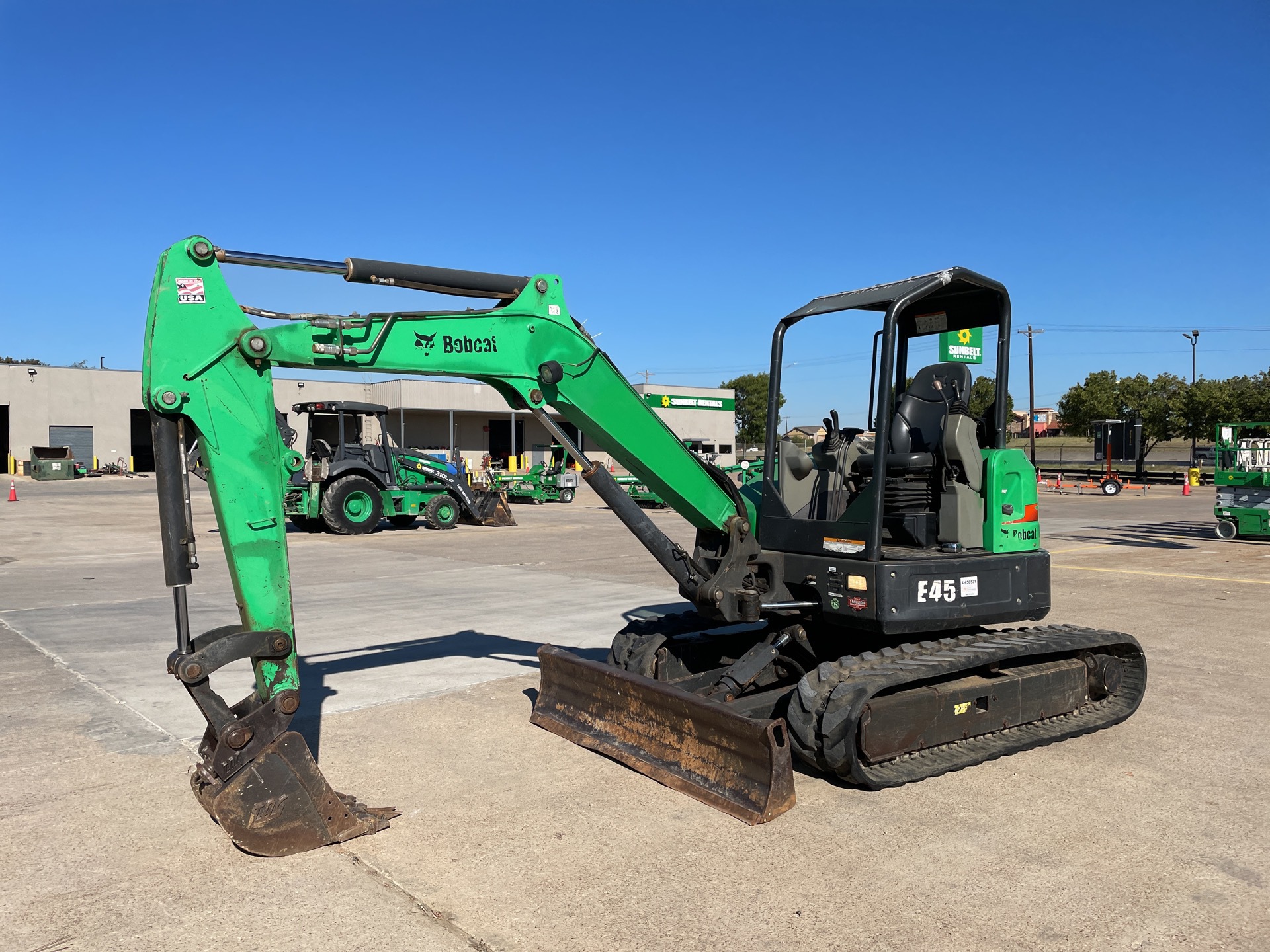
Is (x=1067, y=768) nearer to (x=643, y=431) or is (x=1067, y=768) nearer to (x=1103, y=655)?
(x=1103, y=655)

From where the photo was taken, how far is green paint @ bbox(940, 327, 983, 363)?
22.7ft

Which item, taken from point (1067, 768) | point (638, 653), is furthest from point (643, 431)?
point (1067, 768)

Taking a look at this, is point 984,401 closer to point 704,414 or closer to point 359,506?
point 359,506

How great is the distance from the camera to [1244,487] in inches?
739

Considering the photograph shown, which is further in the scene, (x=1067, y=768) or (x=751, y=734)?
(x=1067, y=768)

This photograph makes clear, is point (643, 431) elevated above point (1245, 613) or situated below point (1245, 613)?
above

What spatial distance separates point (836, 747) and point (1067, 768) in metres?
1.59

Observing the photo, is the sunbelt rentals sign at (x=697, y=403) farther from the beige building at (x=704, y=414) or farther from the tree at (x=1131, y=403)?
the tree at (x=1131, y=403)

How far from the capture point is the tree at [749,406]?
89312 millimetres

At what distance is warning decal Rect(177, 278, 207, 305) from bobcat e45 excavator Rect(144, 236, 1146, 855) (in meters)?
0.01

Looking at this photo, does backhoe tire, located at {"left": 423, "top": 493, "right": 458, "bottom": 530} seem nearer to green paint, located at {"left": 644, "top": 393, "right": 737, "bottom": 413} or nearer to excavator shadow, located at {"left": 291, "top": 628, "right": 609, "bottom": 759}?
excavator shadow, located at {"left": 291, "top": 628, "right": 609, "bottom": 759}

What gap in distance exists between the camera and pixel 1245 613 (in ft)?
35.0

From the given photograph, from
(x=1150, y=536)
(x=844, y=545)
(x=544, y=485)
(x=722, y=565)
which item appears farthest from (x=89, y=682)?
(x=544, y=485)

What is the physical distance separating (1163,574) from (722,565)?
1055cm
